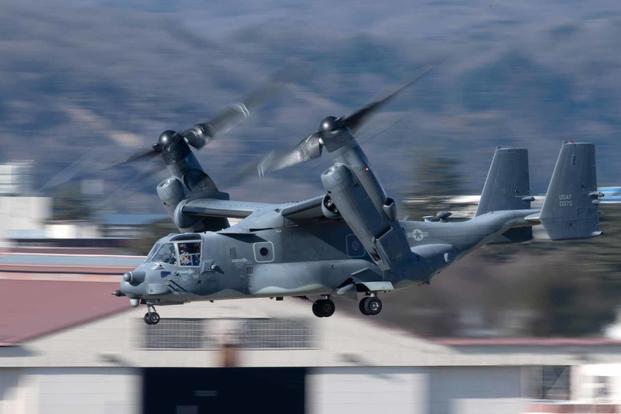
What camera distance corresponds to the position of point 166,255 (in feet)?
93.8

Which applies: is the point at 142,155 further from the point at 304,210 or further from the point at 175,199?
the point at 304,210

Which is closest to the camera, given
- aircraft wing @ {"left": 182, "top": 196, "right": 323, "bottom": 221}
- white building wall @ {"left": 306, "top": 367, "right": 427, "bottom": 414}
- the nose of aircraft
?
the nose of aircraft

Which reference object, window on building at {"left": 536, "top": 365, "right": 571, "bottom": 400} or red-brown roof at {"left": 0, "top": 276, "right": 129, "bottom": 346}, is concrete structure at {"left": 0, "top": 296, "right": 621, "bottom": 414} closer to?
window on building at {"left": 536, "top": 365, "right": 571, "bottom": 400}

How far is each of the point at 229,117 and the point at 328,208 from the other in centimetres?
535

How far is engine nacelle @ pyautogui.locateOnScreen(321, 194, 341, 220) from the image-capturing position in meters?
28.5

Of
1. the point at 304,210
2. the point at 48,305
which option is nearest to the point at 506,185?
the point at 304,210

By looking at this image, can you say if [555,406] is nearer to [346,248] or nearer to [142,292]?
[346,248]

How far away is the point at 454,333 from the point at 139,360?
1083 cm

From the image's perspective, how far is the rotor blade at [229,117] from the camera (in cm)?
3094

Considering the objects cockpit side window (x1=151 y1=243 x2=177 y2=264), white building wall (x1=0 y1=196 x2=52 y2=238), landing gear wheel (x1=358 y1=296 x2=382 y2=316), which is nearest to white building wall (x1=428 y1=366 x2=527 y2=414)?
landing gear wheel (x1=358 y1=296 x2=382 y2=316)

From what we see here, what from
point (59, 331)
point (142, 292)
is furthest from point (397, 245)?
point (59, 331)

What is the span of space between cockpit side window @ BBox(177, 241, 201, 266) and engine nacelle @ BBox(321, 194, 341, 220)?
3077 mm

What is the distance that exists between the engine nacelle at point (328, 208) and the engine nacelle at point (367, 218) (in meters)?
0.37

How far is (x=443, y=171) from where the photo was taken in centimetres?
9881
